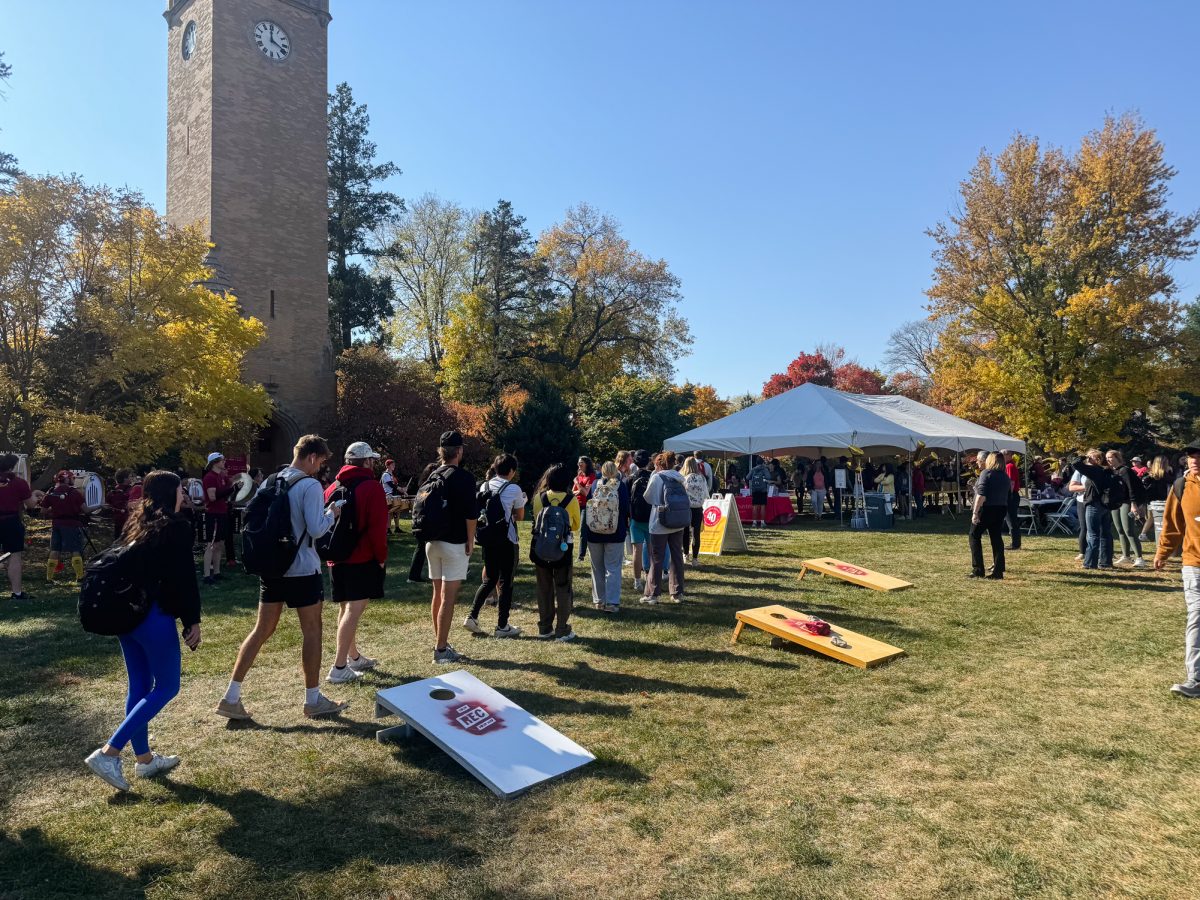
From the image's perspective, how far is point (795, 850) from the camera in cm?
323

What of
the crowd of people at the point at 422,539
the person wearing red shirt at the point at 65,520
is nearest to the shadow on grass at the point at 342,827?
the crowd of people at the point at 422,539

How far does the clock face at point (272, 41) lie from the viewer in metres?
25.9

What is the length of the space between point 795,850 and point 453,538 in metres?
3.59

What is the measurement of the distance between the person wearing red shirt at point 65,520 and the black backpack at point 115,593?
803 centimetres

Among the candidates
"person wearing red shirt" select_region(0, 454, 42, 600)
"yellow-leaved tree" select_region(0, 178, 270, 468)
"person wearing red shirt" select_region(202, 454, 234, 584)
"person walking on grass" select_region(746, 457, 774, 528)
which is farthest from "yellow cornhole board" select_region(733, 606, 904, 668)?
"yellow-leaved tree" select_region(0, 178, 270, 468)

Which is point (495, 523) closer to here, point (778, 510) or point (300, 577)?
point (300, 577)

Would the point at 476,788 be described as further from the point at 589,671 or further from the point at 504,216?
the point at 504,216

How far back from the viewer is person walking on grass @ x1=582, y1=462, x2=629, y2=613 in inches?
299

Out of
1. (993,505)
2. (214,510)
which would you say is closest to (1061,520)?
(993,505)

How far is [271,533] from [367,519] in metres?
0.97

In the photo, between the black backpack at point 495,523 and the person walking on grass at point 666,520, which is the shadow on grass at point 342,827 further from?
the person walking on grass at point 666,520

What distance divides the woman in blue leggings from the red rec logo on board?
1.48 m

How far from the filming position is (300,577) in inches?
180

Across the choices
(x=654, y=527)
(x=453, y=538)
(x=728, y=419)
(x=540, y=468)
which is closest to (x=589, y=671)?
(x=453, y=538)
